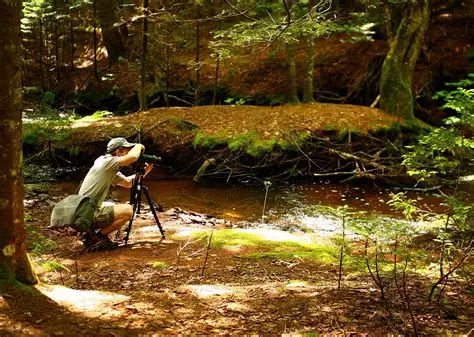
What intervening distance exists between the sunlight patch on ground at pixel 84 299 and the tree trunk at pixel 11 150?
0.85ft

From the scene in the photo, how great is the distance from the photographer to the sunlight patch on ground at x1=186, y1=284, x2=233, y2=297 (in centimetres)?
245

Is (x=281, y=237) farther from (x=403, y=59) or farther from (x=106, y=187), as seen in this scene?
(x=403, y=59)

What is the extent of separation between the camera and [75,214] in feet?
20.6

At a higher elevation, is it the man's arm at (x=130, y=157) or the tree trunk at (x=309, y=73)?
the tree trunk at (x=309, y=73)

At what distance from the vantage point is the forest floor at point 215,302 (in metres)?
3.44

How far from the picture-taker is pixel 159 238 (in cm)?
752

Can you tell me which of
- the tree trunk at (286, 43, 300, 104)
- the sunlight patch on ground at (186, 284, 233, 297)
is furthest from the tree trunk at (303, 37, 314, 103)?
the sunlight patch on ground at (186, 284, 233, 297)

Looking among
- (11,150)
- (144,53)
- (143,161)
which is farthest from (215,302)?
(144,53)

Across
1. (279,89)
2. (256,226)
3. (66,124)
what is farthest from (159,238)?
(279,89)

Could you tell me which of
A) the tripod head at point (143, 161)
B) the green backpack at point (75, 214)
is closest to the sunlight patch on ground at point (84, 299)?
the green backpack at point (75, 214)

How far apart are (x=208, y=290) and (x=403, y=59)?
12.7 meters

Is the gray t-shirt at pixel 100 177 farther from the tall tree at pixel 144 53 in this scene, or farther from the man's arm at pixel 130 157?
the tall tree at pixel 144 53

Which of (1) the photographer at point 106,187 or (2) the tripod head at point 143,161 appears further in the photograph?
(2) the tripod head at point 143,161

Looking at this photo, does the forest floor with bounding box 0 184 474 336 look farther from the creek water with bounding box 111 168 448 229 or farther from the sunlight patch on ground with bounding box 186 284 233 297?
the creek water with bounding box 111 168 448 229
